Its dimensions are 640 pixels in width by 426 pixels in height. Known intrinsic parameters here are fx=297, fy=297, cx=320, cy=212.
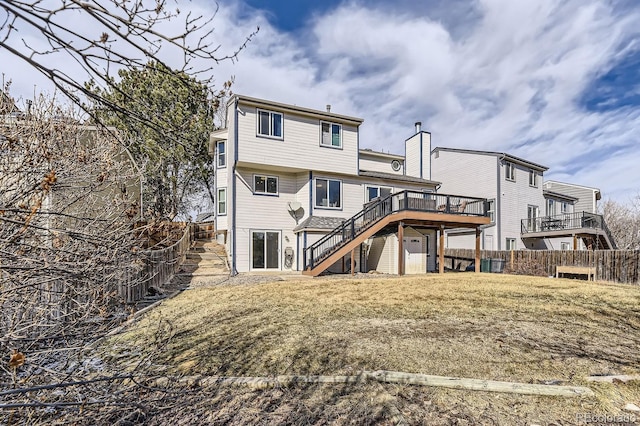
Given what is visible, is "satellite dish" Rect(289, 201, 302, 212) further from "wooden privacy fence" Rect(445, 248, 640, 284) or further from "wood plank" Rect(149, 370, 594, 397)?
"wooden privacy fence" Rect(445, 248, 640, 284)

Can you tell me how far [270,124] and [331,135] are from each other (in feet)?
11.1

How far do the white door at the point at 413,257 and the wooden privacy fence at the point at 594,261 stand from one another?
664cm

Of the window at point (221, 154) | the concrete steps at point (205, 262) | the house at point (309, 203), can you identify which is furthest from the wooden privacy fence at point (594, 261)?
the window at point (221, 154)

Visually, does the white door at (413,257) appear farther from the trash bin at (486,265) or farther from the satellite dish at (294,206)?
the satellite dish at (294,206)

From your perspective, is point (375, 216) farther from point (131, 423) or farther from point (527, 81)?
point (131, 423)

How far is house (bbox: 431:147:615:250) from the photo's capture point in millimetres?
20781

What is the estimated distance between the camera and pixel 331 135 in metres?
16.2

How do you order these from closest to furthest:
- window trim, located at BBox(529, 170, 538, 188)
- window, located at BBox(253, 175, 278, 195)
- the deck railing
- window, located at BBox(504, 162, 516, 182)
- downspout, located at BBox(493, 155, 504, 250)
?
the deck railing → window, located at BBox(253, 175, 278, 195) → downspout, located at BBox(493, 155, 504, 250) → window, located at BBox(504, 162, 516, 182) → window trim, located at BBox(529, 170, 538, 188)

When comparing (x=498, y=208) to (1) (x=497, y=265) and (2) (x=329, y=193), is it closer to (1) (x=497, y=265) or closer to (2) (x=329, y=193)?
(1) (x=497, y=265)

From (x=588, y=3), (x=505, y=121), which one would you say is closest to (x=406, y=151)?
(x=505, y=121)

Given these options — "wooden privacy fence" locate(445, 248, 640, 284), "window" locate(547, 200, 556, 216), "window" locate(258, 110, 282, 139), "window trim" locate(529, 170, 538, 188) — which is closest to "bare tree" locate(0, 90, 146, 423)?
"window" locate(258, 110, 282, 139)

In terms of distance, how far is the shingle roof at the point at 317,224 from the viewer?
14.9 m

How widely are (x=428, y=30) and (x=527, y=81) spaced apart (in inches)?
321

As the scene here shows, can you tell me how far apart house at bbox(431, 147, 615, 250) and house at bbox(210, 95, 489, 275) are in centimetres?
646
